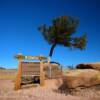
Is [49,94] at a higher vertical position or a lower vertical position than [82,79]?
lower

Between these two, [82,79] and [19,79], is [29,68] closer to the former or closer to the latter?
[19,79]

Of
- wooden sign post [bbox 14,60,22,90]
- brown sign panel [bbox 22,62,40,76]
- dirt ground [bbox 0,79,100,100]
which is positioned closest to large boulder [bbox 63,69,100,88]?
dirt ground [bbox 0,79,100,100]

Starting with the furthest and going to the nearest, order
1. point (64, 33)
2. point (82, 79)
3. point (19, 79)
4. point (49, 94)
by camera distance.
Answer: point (64, 33) < point (19, 79) < point (82, 79) < point (49, 94)

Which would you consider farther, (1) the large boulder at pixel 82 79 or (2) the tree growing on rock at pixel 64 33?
(2) the tree growing on rock at pixel 64 33

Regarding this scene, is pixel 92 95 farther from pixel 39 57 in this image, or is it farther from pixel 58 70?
pixel 58 70

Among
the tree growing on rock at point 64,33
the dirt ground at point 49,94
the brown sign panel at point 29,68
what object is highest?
the tree growing on rock at point 64,33

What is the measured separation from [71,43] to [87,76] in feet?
50.7

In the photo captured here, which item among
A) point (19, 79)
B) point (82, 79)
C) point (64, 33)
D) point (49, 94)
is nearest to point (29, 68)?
point (19, 79)

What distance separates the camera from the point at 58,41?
27750 mm

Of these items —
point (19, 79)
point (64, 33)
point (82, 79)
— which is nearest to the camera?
point (82, 79)

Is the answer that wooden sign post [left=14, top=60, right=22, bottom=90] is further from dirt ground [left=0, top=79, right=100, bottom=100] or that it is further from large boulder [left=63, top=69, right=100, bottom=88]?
large boulder [left=63, top=69, right=100, bottom=88]

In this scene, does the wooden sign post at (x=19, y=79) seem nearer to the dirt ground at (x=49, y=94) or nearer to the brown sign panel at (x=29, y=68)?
the brown sign panel at (x=29, y=68)

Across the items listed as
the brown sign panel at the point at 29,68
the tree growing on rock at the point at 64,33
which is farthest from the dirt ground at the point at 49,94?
the tree growing on rock at the point at 64,33

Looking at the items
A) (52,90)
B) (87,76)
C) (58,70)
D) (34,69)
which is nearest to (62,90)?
(52,90)
